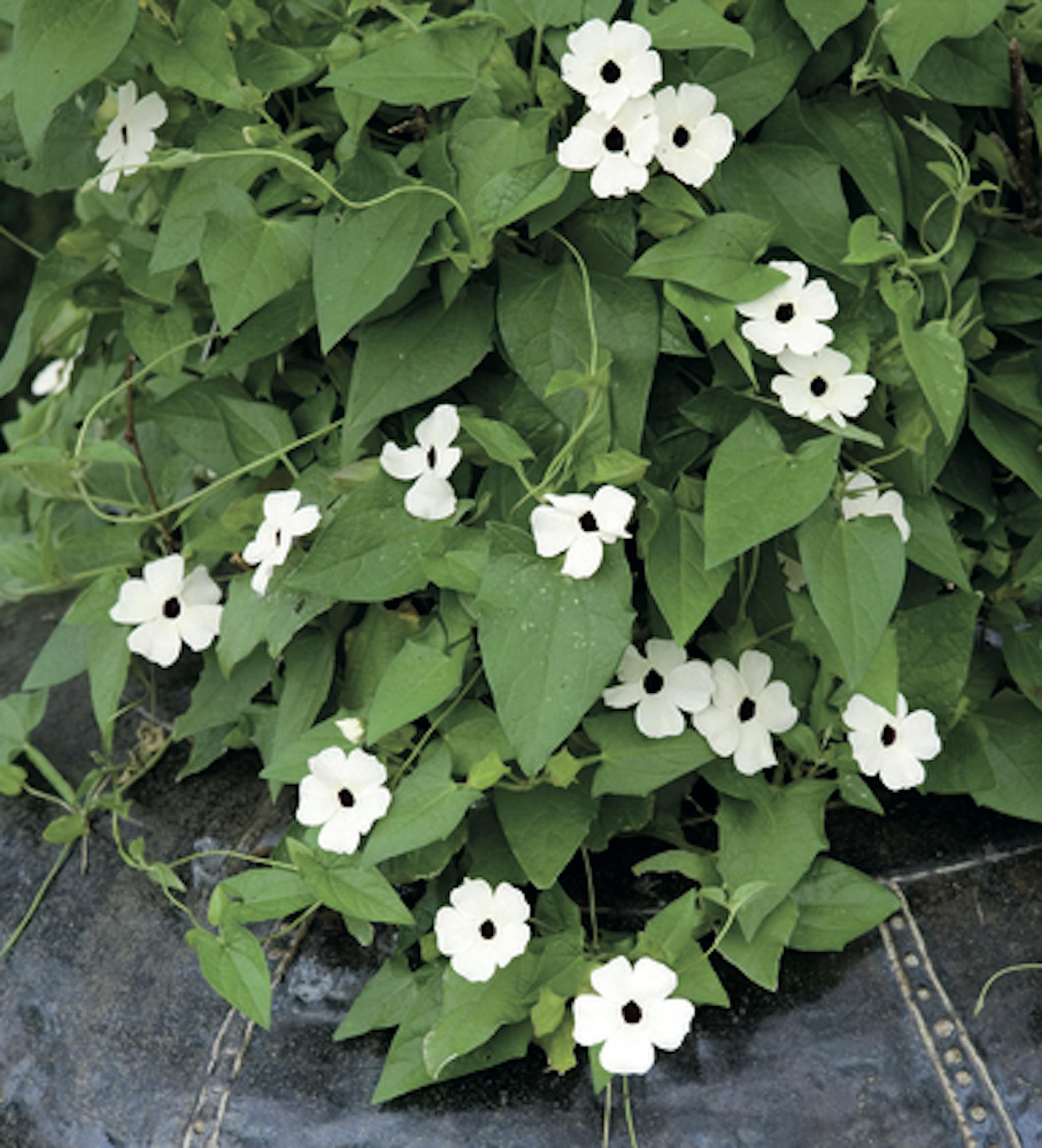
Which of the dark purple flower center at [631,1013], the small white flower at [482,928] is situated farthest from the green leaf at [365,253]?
the dark purple flower center at [631,1013]

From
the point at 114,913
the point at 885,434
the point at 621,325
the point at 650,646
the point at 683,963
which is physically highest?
the point at 621,325

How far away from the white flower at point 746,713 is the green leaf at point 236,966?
425 mm

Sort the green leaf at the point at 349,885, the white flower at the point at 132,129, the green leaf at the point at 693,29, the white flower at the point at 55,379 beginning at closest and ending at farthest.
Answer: the green leaf at the point at 693,29, the green leaf at the point at 349,885, the white flower at the point at 132,129, the white flower at the point at 55,379

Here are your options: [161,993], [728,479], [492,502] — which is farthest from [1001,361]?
[161,993]

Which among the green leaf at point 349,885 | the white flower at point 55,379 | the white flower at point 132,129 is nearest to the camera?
the green leaf at point 349,885

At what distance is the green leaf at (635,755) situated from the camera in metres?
1.06

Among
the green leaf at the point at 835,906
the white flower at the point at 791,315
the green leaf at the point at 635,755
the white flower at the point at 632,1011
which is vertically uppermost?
the white flower at the point at 791,315

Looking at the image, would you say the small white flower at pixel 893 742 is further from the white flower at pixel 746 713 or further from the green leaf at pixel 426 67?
the green leaf at pixel 426 67

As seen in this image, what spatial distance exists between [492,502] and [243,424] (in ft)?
0.91

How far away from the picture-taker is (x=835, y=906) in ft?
3.70

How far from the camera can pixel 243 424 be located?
1.20 metres

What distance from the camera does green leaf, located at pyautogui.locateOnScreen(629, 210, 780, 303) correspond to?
1.00m

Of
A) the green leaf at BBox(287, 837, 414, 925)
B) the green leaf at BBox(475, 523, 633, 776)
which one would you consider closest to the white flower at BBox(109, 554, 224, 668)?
the green leaf at BBox(287, 837, 414, 925)

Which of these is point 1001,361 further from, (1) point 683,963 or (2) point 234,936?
(2) point 234,936
